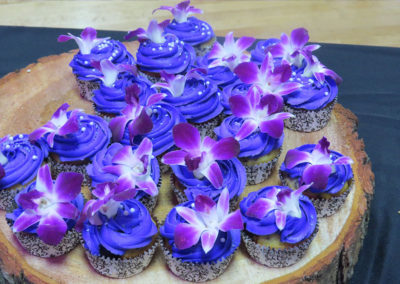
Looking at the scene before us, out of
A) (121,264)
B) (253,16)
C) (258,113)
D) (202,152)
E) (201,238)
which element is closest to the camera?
(201,238)

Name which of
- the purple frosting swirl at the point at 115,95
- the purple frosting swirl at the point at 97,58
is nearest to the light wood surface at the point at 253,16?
the purple frosting swirl at the point at 97,58

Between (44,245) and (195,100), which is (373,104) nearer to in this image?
(195,100)

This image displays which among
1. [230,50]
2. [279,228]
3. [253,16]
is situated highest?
[230,50]

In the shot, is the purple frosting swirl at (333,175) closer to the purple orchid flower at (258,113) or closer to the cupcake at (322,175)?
the cupcake at (322,175)

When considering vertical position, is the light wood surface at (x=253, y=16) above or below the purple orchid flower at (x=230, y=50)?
below

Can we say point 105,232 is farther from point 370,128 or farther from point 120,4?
point 120,4

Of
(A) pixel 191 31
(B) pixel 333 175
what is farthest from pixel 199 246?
(A) pixel 191 31

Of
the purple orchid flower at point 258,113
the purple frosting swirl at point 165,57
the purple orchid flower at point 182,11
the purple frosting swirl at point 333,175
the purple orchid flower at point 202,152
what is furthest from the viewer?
the purple orchid flower at point 182,11
